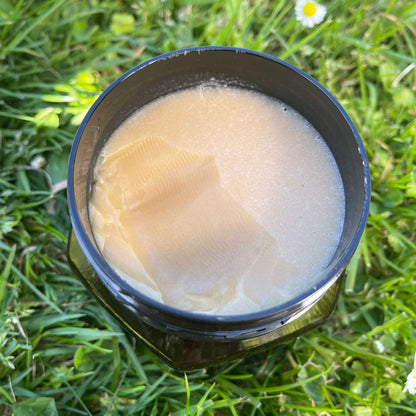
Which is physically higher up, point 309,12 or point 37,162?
point 309,12

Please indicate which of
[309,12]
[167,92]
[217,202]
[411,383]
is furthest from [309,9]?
[411,383]

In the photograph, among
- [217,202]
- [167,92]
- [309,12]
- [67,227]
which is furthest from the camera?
[309,12]

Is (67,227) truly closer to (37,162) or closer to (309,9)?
(37,162)

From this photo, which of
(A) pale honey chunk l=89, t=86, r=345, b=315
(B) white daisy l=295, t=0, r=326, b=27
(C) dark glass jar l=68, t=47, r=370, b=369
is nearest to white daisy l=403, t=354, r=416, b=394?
(C) dark glass jar l=68, t=47, r=370, b=369

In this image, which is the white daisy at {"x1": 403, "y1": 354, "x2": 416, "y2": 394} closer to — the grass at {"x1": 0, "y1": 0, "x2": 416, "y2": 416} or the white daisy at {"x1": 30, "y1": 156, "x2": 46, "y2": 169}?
the grass at {"x1": 0, "y1": 0, "x2": 416, "y2": 416}

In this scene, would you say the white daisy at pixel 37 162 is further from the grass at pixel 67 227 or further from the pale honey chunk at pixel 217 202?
the pale honey chunk at pixel 217 202

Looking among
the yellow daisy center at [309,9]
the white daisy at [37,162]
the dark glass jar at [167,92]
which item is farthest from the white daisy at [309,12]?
the white daisy at [37,162]

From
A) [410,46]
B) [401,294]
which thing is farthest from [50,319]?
[410,46]
